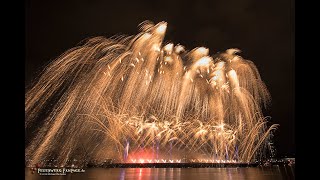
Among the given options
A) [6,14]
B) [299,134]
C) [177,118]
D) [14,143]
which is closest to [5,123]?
[14,143]

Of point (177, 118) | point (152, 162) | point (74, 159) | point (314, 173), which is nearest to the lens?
point (314, 173)

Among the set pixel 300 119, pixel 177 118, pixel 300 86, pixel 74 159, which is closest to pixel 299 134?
pixel 300 119

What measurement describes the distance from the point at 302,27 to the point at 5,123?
510 cm

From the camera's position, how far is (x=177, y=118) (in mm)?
49406

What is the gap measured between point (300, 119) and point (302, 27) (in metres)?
1.51

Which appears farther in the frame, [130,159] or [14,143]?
[130,159]

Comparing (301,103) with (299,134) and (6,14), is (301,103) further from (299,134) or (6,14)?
(6,14)

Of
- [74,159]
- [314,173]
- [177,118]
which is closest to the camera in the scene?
[314,173]

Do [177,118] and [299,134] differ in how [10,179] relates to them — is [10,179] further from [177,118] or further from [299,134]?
[177,118]

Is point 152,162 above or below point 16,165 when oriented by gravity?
below

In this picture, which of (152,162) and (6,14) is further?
(152,162)

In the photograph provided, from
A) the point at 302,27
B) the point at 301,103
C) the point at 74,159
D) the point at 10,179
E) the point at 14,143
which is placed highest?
the point at 302,27

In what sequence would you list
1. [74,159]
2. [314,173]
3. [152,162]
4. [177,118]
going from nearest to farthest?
[314,173] < [177,118] < [152,162] < [74,159]

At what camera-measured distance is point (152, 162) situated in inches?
2958
